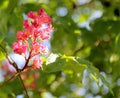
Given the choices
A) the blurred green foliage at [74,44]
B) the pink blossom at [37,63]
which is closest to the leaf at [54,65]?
the pink blossom at [37,63]

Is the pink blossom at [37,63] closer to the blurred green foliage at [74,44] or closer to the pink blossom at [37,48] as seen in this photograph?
the pink blossom at [37,48]

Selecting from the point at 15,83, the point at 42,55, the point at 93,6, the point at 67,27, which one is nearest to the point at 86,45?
the point at 67,27

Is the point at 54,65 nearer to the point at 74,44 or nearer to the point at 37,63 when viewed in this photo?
the point at 37,63

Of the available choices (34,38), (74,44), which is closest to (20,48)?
(34,38)

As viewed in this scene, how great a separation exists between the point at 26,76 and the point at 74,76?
1252 mm

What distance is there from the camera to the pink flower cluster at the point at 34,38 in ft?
5.69

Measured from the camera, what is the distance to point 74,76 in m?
2.34

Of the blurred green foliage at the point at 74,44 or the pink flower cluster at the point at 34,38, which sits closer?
the pink flower cluster at the point at 34,38

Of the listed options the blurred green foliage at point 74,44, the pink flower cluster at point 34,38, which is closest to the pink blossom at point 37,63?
the pink flower cluster at point 34,38

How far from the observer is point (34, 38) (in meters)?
1.75

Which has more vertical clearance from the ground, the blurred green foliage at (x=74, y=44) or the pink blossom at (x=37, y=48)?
the pink blossom at (x=37, y=48)

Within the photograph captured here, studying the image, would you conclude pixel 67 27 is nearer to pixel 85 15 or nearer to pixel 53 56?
pixel 53 56

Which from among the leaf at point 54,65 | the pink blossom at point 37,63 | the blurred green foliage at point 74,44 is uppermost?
the pink blossom at point 37,63

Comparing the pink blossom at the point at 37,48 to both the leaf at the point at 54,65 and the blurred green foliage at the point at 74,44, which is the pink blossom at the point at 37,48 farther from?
the blurred green foliage at the point at 74,44
